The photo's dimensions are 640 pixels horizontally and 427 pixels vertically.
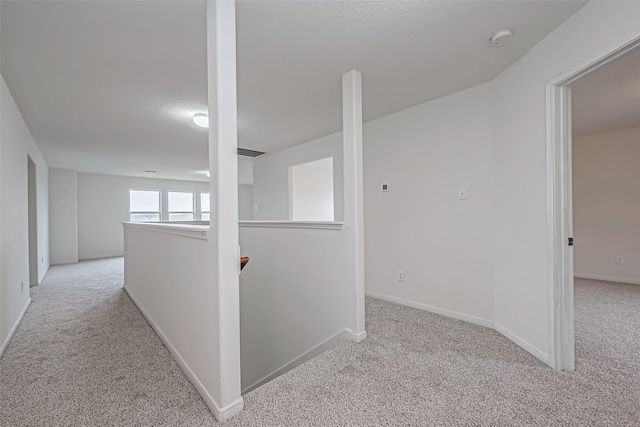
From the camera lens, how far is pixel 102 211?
24.0 feet

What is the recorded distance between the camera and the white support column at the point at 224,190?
1.35 metres

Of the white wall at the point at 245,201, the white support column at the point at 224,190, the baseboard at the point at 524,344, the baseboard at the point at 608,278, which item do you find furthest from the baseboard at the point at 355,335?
the white wall at the point at 245,201

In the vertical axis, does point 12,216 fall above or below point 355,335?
above

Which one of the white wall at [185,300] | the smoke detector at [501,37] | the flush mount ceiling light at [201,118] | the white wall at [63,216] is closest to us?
the white wall at [185,300]

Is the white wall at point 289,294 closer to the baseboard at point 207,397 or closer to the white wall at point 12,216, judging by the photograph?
the baseboard at point 207,397

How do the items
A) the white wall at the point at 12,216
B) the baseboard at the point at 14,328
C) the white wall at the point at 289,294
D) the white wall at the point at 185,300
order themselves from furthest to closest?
the white wall at the point at 289,294
the white wall at the point at 12,216
the baseboard at the point at 14,328
the white wall at the point at 185,300

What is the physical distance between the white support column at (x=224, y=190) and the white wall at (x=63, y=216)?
752cm

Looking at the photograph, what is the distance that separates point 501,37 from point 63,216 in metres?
8.81

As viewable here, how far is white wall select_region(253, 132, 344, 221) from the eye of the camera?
153 inches

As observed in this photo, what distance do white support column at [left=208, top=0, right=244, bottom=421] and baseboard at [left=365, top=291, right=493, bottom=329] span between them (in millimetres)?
2150

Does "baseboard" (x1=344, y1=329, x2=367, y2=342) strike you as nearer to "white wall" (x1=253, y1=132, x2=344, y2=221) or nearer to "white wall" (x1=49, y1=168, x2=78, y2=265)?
"white wall" (x1=253, y1=132, x2=344, y2=221)

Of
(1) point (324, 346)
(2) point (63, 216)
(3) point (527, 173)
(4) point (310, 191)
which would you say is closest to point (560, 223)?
(3) point (527, 173)

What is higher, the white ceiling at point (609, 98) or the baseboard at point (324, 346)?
the white ceiling at point (609, 98)

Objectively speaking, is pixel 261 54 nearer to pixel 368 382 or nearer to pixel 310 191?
pixel 368 382
